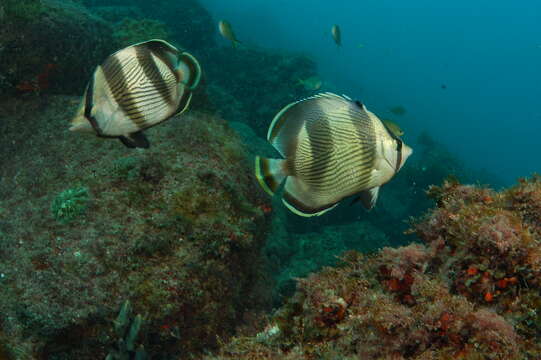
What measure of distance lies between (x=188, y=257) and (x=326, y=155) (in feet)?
7.68

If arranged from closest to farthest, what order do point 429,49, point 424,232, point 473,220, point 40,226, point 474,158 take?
point 473,220, point 424,232, point 40,226, point 474,158, point 429,49

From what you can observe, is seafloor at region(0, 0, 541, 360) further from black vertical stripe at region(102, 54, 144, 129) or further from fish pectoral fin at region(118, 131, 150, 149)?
black vertical stripe at region(102, 54, 144, 129)

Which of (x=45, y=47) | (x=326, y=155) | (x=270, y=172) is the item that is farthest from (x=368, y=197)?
(x=45, y=47)

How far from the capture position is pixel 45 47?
17.9ft

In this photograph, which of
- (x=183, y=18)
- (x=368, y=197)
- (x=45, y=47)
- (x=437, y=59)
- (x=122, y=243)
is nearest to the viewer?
(x=368, y=197)

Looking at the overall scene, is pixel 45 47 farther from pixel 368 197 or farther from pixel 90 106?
pixel 368 197

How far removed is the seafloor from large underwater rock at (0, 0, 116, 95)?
0.02 metres

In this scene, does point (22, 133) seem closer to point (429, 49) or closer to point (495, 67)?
point (429, 49)

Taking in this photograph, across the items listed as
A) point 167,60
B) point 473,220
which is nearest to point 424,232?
point 473,220

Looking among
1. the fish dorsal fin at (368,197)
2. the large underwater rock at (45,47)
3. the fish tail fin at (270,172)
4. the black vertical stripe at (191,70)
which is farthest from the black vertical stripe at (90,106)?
the large underwater rock at (45,47)

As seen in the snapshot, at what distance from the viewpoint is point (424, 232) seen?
283 cm

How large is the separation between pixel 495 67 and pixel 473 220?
530ft

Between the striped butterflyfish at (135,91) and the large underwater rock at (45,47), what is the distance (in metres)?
4.18

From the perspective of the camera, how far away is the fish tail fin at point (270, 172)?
1.73 m
